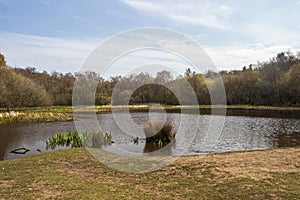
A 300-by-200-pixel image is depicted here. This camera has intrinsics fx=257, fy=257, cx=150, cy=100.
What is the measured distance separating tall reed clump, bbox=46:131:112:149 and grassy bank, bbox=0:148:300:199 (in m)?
4.70

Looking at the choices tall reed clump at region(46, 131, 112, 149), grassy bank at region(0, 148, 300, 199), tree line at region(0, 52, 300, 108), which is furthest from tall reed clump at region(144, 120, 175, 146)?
tree line at region(0, 52, 300, 108)

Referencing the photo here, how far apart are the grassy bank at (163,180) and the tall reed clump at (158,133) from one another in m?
5.66

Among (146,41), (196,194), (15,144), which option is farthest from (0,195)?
(15,144)

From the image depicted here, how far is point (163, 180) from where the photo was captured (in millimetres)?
7148

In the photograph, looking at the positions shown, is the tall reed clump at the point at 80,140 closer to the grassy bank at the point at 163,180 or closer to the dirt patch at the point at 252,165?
the grassy bank at the point at 163,180

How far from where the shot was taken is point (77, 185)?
6559mm

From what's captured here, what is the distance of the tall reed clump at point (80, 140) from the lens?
1420cm

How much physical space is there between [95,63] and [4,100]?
102 feet

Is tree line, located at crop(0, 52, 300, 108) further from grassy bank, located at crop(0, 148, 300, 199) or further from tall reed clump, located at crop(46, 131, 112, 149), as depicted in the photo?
grassy bank, located at crop(0, 148, 300, 199)

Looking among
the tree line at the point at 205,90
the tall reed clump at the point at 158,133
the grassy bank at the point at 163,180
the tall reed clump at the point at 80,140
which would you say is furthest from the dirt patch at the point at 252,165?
the tree line at the point at 205,90

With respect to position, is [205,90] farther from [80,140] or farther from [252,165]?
[252,165]

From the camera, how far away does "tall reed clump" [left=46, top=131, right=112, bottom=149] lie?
14.2 meters

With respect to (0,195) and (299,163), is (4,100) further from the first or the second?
(299,163)

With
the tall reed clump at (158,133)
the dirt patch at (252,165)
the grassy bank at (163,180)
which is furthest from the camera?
the tall reed clump at (158,133)
